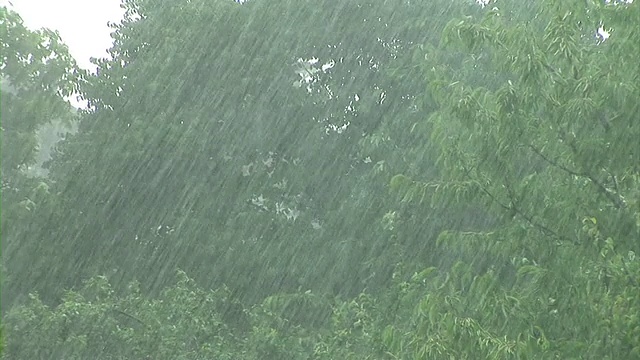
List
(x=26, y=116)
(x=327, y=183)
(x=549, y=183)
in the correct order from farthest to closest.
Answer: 1. (x=327, y=183)
2. (x=26, y=116)
3. (x=549, y=183)

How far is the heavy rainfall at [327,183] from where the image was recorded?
16.9 ft

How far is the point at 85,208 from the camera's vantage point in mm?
10789

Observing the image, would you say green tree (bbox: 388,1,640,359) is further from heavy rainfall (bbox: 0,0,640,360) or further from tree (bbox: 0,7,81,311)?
tree (bbox: 0,7,81,311)

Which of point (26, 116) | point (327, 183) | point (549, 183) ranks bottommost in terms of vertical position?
point (549, 183)

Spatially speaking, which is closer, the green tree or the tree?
the green tree

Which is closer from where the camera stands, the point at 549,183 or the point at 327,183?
the point at 549,183

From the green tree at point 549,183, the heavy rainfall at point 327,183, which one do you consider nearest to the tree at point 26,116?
the heavy rainfall at point 327,183

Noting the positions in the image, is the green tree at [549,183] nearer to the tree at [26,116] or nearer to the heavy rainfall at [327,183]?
the heavy rainfall at [327,183]

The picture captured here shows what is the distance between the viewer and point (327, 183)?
10.9m

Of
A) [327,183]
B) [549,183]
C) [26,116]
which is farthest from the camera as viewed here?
[327,183]

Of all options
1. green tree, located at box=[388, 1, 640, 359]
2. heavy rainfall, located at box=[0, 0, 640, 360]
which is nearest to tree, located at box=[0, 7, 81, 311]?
heavy rainfall, located at box=[0, 0, 640, 360]

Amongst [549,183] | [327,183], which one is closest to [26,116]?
[327,183]

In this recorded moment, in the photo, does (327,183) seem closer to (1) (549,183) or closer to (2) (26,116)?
(2) (26,116)

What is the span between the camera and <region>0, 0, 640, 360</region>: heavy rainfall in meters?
5.14
